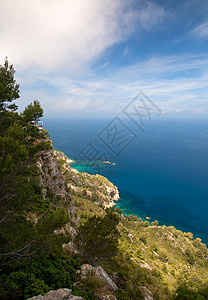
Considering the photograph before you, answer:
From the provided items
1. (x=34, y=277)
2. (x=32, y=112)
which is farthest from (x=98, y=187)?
(x=34, y=277)

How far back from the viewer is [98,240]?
10844 mm

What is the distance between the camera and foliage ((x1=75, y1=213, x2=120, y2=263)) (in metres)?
10.9

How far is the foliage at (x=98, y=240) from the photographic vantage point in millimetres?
10891

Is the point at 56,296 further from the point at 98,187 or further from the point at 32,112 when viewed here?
the point at 98,187

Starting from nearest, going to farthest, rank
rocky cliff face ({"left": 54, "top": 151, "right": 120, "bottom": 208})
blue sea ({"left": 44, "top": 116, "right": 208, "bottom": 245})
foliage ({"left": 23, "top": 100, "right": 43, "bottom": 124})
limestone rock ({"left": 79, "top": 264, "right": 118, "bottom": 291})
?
limestone rock ({"left": 79, "top": 264, "right": 118, "bottom": 291}) → foliage ({"left": 23, "top": 100, "right": 43, "bottom": 124}) → blue sea ({"left": 44, "top": 116, "right": 208, "bottom": 245}) → rocky cliff face ({"left": 54, "top": 151, "right": 120, "bottom": 208})

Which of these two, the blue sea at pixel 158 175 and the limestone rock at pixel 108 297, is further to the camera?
the blue sea at pixel 158 175

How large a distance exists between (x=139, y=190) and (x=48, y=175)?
272ft

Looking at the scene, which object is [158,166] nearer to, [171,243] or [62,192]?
[171,243]

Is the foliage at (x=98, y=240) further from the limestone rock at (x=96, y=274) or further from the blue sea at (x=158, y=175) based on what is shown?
the blue sea at (x=158, y=175)

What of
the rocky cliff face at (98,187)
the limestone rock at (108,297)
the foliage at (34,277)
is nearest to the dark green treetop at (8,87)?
the foliage at (34,277)

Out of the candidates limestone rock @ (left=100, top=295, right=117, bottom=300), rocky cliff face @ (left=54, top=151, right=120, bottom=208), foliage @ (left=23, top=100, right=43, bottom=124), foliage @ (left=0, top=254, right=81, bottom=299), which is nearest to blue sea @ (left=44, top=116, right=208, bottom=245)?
rocky cliff face @ (left=54, top=151, right=120, bottom=208)

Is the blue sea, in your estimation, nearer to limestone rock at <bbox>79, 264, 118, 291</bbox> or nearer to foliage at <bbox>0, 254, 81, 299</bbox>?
limestone rock at <bbox>79, 264, 118, 291</bbox>

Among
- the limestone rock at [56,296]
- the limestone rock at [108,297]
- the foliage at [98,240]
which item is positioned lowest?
the limestone rock at [108,297]

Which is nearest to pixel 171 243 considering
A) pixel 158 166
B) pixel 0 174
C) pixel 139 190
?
pixel 139 190
